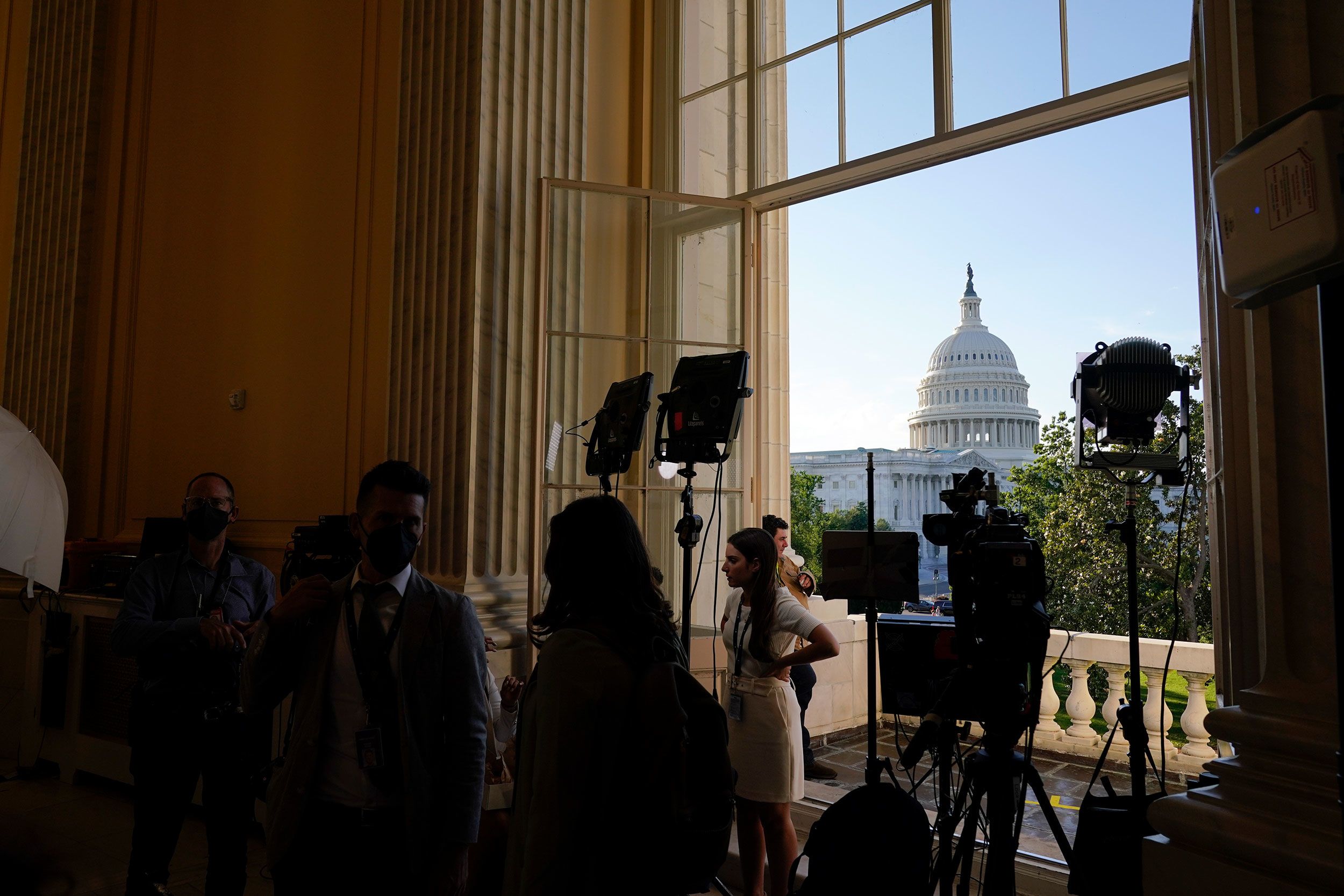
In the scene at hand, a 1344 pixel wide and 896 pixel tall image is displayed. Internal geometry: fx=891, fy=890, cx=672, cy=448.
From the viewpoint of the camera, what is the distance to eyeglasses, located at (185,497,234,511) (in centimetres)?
298

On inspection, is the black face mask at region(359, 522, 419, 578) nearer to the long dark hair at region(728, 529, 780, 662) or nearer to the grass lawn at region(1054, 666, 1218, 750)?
the long dark hair at region(728, 529, 780, 662)

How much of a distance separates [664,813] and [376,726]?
72 cm

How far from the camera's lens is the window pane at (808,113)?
4.21 meters

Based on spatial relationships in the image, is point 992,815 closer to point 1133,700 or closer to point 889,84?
point 1133,700

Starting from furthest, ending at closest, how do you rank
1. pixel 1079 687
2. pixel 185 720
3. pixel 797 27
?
pixel 1079 687 < pixel 797 27 < pixel 185 720

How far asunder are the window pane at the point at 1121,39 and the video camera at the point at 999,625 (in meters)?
2.07

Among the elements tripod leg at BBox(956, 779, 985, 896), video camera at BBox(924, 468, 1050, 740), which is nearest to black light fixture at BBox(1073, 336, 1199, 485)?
video camera at BBox(924, 468, 1050, 740)

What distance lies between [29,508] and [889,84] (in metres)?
3.73

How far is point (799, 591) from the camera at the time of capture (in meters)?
5.14

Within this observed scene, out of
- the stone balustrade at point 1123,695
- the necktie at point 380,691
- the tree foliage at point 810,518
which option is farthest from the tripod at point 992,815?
the tree foliage at point 810,518

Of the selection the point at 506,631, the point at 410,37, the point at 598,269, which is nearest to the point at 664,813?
the point at 506,631

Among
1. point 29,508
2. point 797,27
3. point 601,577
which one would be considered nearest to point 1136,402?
point 601,577

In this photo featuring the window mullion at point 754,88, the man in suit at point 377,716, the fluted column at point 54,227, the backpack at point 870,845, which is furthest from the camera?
the fluted column at point 54,227

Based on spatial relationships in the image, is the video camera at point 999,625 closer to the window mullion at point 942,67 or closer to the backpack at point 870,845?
the backpack at point 870,845
